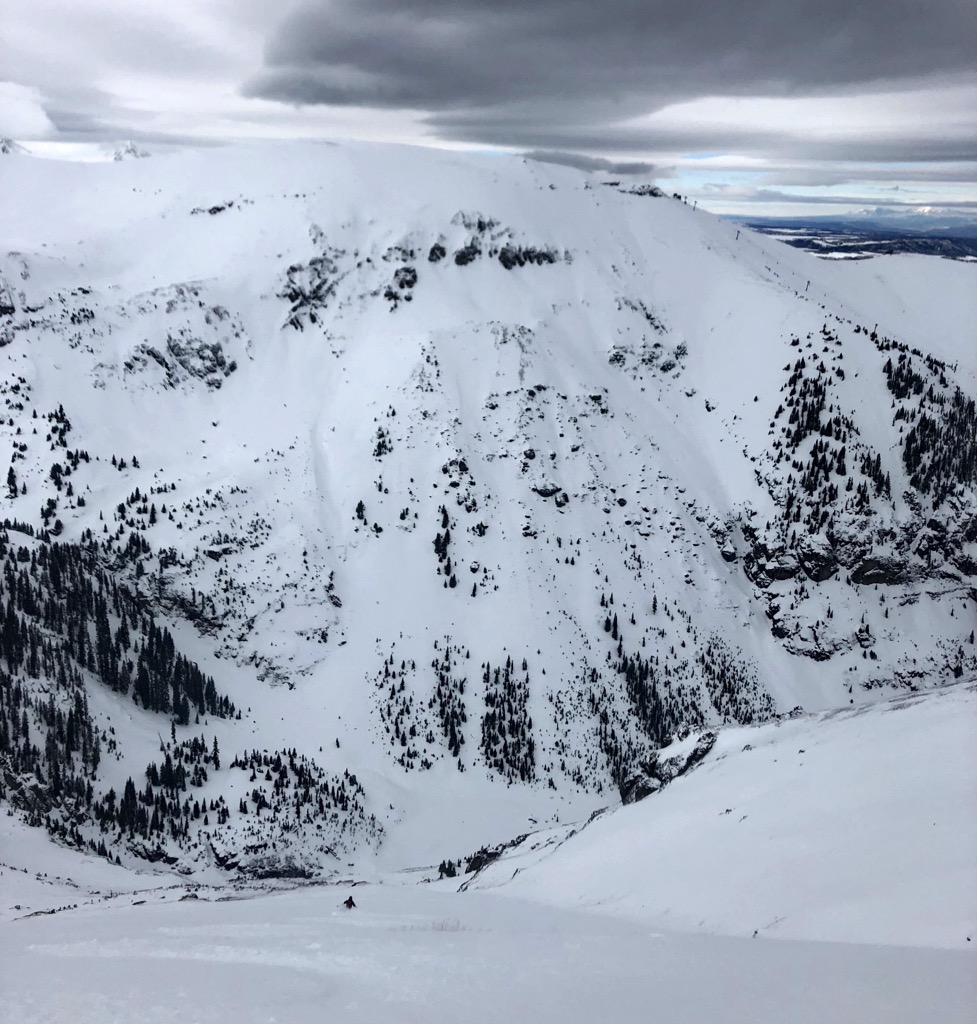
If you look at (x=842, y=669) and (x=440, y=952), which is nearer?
(x=440, y=952)

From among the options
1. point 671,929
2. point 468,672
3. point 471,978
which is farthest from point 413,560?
point 471,978

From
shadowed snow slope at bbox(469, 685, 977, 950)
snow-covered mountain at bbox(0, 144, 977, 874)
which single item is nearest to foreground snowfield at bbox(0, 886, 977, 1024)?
shadowed snow slope at bbox(469, 685, 977, 950)

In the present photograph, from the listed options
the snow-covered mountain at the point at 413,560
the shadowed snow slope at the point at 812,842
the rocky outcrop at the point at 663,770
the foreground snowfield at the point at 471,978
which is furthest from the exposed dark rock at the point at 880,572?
the foreground snowfield at the point at 471,978

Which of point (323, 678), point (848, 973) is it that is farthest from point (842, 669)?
point (848, 973)

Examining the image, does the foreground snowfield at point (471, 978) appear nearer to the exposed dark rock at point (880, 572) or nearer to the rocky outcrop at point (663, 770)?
the rocky outcrop at point (663, 770)

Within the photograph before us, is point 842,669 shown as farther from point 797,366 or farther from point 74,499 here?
point 74,499

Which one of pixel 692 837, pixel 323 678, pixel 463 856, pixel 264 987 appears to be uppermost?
pixel 264 987

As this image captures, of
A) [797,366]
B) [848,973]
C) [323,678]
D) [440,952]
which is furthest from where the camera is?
[797,366]

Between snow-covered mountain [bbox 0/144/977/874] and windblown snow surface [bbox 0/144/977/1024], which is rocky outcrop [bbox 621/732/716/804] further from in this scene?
snow-covered mountain [bbox 0/144/977/874]
